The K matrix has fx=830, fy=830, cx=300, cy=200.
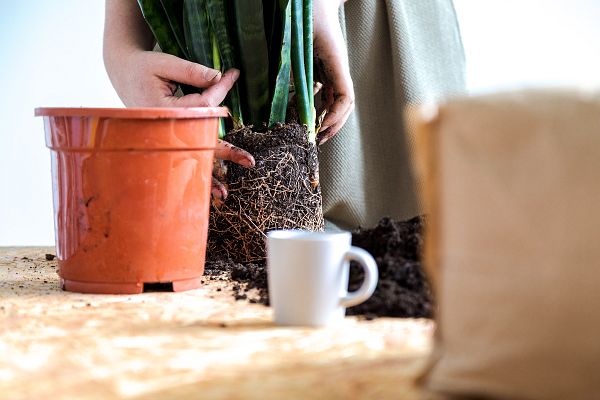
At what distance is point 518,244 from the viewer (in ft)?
1.55

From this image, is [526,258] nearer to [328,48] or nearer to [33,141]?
[328,48]

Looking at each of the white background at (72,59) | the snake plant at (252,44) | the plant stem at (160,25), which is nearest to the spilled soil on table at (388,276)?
the snake plant at (252,44)

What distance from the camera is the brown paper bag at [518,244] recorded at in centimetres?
45

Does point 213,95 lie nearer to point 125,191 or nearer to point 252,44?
point 252,44

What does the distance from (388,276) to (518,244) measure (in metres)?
0.35

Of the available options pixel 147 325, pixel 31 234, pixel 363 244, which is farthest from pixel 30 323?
pixel 31 234

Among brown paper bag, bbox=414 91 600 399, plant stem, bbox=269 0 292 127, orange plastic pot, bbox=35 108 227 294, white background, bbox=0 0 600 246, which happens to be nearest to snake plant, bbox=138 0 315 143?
plant stem, bbox=269 0 292 127

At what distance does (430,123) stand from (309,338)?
0.79 feet

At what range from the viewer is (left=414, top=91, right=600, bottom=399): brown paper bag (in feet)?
1.49

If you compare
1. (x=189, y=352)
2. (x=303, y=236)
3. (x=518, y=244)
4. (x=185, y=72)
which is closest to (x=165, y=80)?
(x=185, y=72)

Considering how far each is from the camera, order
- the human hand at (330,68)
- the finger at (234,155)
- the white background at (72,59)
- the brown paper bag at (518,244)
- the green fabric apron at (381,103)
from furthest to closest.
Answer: the white background at (72,59) → the green fabric apron at (381,103) → the human hand at (330,68) → the finger at (234,155) → the brown paper bag at (518,244)

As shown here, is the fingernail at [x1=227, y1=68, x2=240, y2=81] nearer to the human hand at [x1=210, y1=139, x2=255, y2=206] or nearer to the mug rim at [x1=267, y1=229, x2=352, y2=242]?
the human hand at [x1=210, y1=139, x2=255, y2=206]

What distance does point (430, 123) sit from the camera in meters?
0.51

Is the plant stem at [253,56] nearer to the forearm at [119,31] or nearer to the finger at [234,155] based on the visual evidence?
the finger at [234,155]
